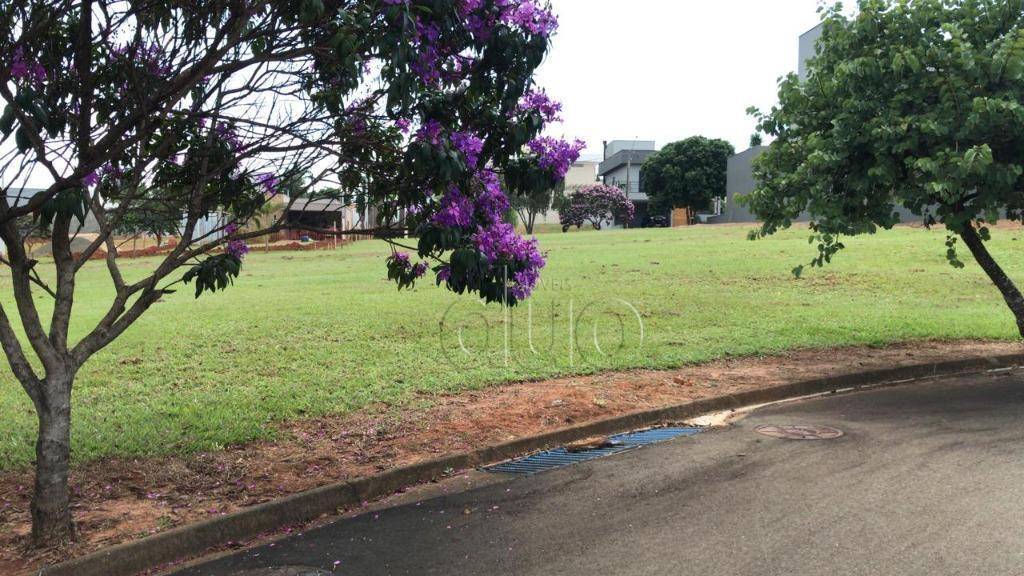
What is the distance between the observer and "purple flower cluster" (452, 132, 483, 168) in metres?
4.76

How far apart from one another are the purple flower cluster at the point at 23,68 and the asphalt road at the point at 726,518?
301 cm

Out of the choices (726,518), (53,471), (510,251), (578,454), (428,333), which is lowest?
(578,454)

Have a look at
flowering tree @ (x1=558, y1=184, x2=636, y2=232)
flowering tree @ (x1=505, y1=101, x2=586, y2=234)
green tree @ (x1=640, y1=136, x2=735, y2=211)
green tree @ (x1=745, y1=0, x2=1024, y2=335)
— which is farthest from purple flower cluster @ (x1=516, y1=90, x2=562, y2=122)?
green tree @ (x1=640, y1=136, x2=735, y2=211)

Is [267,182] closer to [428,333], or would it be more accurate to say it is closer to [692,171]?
[428,333]

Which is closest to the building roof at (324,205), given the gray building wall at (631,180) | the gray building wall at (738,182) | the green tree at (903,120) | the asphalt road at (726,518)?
the asphalt road at (726,518)

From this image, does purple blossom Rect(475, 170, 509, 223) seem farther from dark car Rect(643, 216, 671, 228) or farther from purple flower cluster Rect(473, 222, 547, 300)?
dark car Rect(643, 216, 671, 228)

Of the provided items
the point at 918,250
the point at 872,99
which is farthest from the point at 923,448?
the point at 918,250

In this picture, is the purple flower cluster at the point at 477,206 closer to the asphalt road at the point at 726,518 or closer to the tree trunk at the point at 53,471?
the asphalt road at the point at 726,518

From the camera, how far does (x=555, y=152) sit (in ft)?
17.4

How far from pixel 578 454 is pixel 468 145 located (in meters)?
3.06

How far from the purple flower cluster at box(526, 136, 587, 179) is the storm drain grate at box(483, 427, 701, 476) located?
2397mm

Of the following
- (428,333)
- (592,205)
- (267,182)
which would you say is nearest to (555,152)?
(267,182)

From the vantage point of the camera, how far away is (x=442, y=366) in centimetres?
966

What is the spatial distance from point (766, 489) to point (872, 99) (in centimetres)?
570
